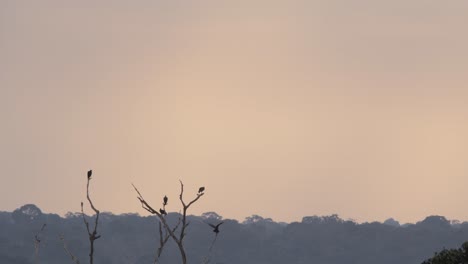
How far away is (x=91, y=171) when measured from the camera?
555 inches

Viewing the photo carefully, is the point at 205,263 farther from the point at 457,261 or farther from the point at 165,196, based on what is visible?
the point at 457,261

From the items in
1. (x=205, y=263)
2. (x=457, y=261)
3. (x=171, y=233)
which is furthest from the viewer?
(x=457, y=261)

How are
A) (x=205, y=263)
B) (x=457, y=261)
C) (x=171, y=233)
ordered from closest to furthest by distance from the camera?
(x=171, y=233) < (x=205, y=263) < (x=457, y=261)

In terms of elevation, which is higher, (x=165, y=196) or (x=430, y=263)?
(x=430, y=263)

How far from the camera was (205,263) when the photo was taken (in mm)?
15641

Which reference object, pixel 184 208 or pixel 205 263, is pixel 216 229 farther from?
pixel 205 263

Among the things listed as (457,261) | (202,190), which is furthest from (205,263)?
(457,261)

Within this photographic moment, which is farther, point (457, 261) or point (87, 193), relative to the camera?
point (457, 261)

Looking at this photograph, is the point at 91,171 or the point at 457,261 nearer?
→ the point at 91,171

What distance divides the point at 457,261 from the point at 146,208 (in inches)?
928

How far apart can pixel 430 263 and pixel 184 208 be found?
25.0 metres

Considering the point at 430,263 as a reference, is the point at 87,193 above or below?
Answer: below

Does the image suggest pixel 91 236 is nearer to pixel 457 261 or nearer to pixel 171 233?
pixel 171 233

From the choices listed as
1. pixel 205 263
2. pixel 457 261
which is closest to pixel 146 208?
pixel 205 263
